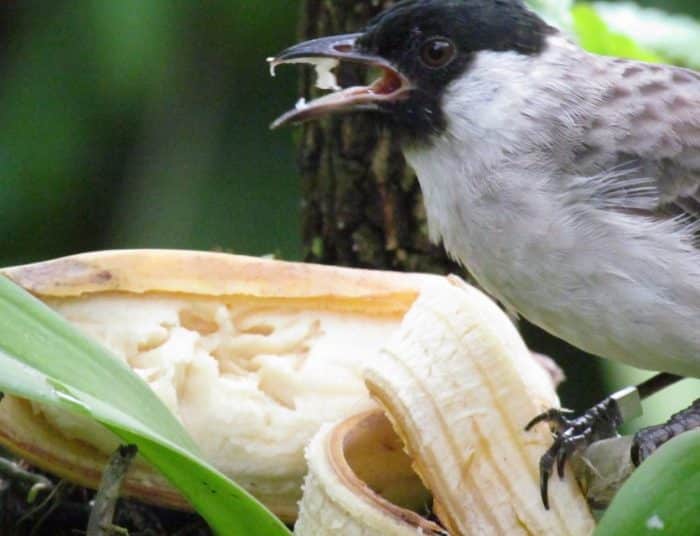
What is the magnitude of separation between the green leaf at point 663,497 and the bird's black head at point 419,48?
1184mm

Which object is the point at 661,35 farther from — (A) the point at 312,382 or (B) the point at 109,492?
(B) the point at 109,492

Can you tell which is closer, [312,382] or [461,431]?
[461,431]

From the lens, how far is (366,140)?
3.32m

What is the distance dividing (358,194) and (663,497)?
5.85 feet

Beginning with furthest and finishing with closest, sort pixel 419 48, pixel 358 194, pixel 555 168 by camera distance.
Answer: pixel 358 194 → pixel 419 48 → pixel 555 168

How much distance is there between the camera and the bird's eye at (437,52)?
8.92 feet

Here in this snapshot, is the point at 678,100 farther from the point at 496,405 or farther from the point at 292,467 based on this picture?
the point at 292,467

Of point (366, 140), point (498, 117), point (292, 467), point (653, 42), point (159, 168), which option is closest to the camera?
point (292, 467)

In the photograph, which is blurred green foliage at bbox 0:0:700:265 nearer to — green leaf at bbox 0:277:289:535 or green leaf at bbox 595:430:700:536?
green leaf at bbox 0:277:289:535

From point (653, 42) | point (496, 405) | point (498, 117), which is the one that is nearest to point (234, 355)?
point (496, 405)

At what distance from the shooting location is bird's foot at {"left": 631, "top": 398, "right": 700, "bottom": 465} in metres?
2.14

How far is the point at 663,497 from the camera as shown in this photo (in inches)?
65.2

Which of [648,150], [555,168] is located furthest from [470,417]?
[648,150]

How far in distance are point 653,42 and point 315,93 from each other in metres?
0.88
